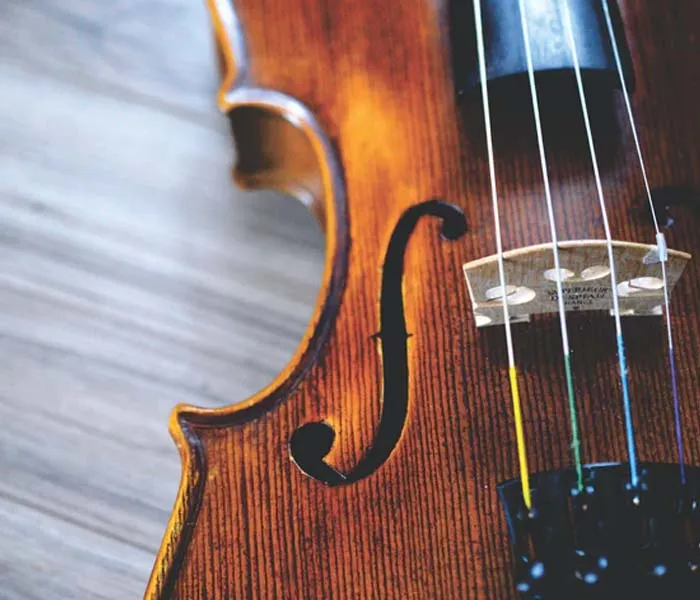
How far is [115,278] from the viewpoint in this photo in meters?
1.04

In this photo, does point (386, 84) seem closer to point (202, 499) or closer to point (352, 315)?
point (352, 315)

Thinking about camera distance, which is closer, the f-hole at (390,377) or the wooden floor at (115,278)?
the f-hole at (390,377)

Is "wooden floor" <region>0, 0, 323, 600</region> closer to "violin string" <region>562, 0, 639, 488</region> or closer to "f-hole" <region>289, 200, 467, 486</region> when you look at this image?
"f-hole" <region>289, 200, 467, 486</region>

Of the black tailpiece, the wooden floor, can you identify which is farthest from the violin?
the wooden floor

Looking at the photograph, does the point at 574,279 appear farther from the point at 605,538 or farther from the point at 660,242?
the point at 605,538

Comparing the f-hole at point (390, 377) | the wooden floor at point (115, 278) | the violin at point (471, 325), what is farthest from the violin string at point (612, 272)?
the wooden floor at point (115, 278)

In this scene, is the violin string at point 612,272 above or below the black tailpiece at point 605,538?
above

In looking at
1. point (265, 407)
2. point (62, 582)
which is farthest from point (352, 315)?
point (62, 582)

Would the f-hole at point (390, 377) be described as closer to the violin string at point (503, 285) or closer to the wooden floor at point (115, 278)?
the violin string at point (503, 285)

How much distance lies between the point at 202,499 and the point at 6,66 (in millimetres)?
795

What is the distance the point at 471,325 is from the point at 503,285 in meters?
0.06

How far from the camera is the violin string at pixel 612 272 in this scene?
2.13ft

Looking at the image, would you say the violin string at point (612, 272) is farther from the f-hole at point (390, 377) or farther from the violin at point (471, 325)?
the f-hole at point (390, 377)

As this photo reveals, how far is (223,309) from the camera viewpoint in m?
1.03
